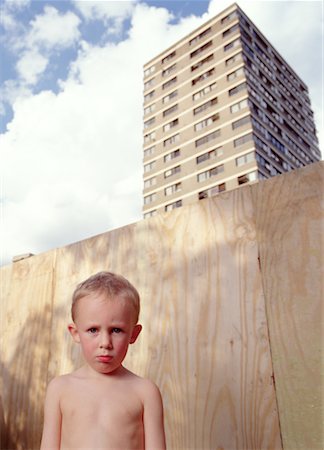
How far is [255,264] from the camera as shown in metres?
2.06

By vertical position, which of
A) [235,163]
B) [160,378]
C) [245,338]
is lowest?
[160,378]

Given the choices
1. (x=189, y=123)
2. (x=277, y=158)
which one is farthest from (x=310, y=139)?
(x=189, y=123)

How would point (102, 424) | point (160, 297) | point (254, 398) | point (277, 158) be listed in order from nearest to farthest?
point (102, 424) < point (254, 398) < point (160, 297) < point (277, 158)

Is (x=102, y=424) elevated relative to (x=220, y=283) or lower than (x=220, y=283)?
lower

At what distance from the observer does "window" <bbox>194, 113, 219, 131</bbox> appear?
41.2 metres

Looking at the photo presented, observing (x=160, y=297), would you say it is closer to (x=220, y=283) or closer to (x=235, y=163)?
(x=220, y=283)

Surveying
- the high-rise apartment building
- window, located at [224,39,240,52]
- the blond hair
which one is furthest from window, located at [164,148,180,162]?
the blond hair

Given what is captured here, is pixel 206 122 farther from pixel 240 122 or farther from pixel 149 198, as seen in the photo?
pixel 149 198

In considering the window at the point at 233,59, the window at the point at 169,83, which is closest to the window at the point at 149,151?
the window at the point at 169,83

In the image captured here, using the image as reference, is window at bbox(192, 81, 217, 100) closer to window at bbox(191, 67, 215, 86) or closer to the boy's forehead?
window at bbox(191, 67, 215, 86)

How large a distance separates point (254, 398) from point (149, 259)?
1.04 metres

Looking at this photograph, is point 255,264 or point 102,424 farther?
point 255,264

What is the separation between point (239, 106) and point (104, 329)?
41.0 m

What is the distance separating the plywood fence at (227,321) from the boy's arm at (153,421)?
60 centimetres
